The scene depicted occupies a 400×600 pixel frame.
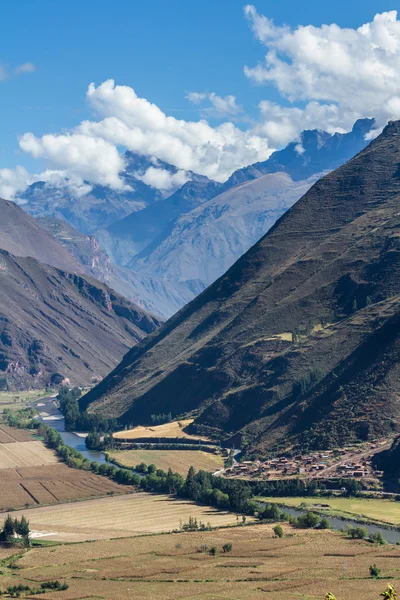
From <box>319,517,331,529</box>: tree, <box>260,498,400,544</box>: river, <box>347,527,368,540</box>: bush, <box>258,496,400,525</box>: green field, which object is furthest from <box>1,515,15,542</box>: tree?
<box>258,496,400,525</box>: green field

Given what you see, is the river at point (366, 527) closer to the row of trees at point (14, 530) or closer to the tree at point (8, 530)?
the row of trees at point (14, 530)

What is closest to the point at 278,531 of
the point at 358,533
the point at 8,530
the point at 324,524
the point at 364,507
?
the point at 324,524

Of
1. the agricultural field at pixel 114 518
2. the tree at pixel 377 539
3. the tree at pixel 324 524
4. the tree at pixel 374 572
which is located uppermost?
the agricultural field at pixel 114 518

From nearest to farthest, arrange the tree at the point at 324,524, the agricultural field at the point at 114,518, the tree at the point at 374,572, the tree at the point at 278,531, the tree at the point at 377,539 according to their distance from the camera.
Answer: the tree at the point at 374,572 → the tree at the point at 377,539 → the tree at the point at 278,531 → the tree at the point at 324,524 → the agricultural field at the point at 114,518

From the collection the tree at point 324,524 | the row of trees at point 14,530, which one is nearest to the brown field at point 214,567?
the tree at point 324,524

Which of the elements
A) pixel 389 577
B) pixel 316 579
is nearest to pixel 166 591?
pixel 316 579

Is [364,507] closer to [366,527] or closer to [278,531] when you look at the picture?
[366,527]

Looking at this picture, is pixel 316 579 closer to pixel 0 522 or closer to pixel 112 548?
pixel 112 548
